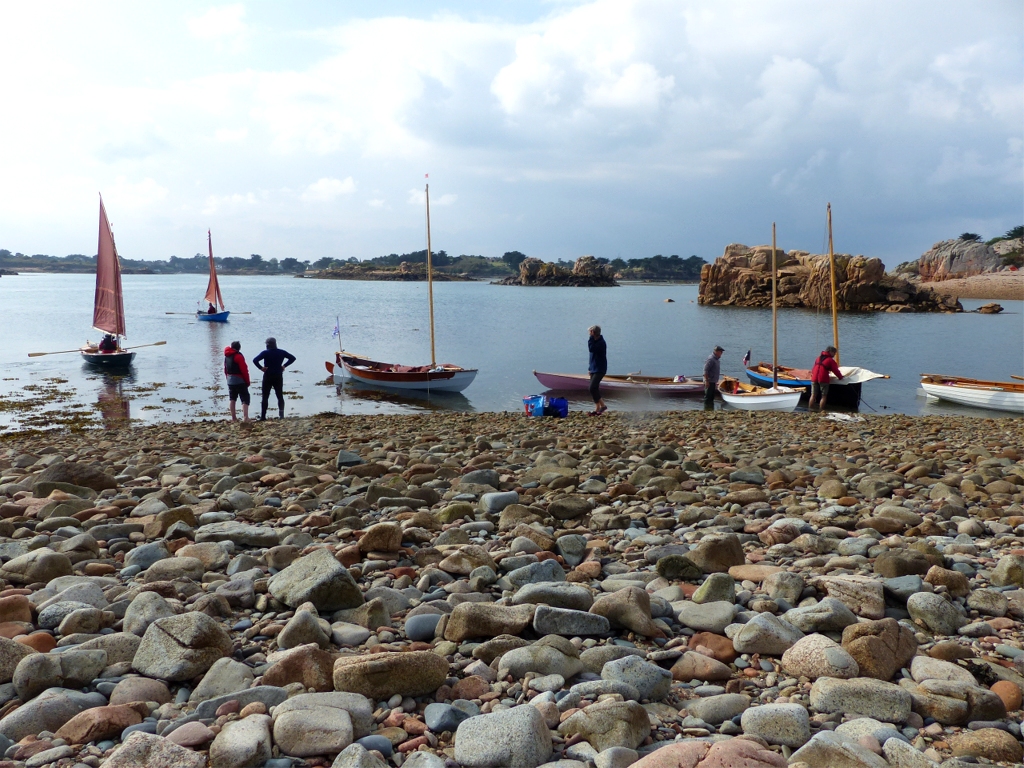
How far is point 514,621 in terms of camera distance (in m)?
4.16

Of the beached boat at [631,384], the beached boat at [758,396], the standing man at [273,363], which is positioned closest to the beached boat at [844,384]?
the beached boat at [758,396]

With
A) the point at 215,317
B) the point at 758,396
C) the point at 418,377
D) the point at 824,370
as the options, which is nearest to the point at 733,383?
the point at 758,396

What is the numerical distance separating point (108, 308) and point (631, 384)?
84.3 ft

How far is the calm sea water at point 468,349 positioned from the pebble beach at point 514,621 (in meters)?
17.2

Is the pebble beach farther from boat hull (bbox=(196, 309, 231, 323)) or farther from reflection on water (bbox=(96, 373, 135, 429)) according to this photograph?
boat hull (bbox=(196, 309, 231, 323))

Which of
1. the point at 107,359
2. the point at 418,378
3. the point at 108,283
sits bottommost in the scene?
the point at 418,378

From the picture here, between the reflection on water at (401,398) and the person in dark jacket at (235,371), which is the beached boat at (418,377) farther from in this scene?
the person in dark jacket at (235,371)

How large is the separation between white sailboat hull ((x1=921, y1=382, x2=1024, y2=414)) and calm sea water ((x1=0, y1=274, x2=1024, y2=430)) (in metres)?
0.39

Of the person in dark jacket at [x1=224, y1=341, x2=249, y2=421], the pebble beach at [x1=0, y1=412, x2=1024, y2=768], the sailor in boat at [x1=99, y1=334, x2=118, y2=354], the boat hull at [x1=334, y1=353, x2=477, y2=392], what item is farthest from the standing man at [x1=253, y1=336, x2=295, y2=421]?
the sailor in boat at [x1=99, y1=334, x2=118, y2=354]

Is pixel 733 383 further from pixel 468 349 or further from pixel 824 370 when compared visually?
pixel 468 349

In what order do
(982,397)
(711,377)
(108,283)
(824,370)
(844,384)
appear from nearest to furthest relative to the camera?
(824,370) → (711,377) → (982,397) → (844,384) → (108,283)

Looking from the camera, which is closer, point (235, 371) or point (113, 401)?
point (235, 371)

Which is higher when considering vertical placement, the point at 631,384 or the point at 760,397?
the point at 631,384

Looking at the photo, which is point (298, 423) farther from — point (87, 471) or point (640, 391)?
point (640, 391)
